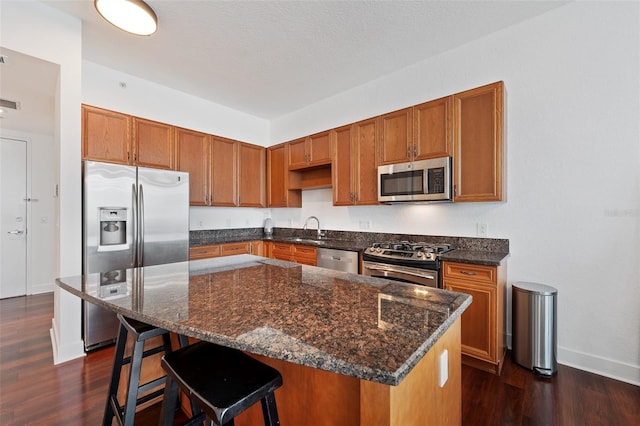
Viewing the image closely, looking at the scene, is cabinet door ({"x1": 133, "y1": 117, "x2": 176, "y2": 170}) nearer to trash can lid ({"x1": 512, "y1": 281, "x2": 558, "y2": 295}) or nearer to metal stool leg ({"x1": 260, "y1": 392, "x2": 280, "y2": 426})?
metal stool leg ({"x1": 260, "y1": 392, "x2": 280, "y2": 426})

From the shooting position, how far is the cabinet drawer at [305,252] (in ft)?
11.2

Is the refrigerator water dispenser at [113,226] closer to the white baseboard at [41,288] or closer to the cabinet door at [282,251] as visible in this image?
the cabinet door at [282,251]

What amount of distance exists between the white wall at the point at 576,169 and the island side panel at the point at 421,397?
1.78 meters

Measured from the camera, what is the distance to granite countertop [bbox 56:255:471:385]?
0.66 m

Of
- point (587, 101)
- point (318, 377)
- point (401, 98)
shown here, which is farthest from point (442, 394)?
point (401, 98)

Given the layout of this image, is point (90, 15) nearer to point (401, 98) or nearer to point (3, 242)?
point (401, 98)

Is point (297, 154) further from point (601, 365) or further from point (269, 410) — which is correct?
point (601, 365)

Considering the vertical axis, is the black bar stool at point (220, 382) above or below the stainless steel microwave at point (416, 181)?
below

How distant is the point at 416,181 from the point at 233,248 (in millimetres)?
2592

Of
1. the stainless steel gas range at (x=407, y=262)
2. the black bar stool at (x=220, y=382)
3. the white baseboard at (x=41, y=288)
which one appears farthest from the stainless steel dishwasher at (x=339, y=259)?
the white baseboard at (x=41, y=288)

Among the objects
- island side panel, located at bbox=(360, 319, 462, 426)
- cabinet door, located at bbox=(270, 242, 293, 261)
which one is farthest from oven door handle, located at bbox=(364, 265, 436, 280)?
cabinet door, located at bbox=(270, 242, 293, 261)

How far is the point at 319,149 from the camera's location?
376cm

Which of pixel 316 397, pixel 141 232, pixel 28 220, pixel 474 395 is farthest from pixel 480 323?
pixel 28 220

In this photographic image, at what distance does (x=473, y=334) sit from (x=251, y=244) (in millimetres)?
2948
